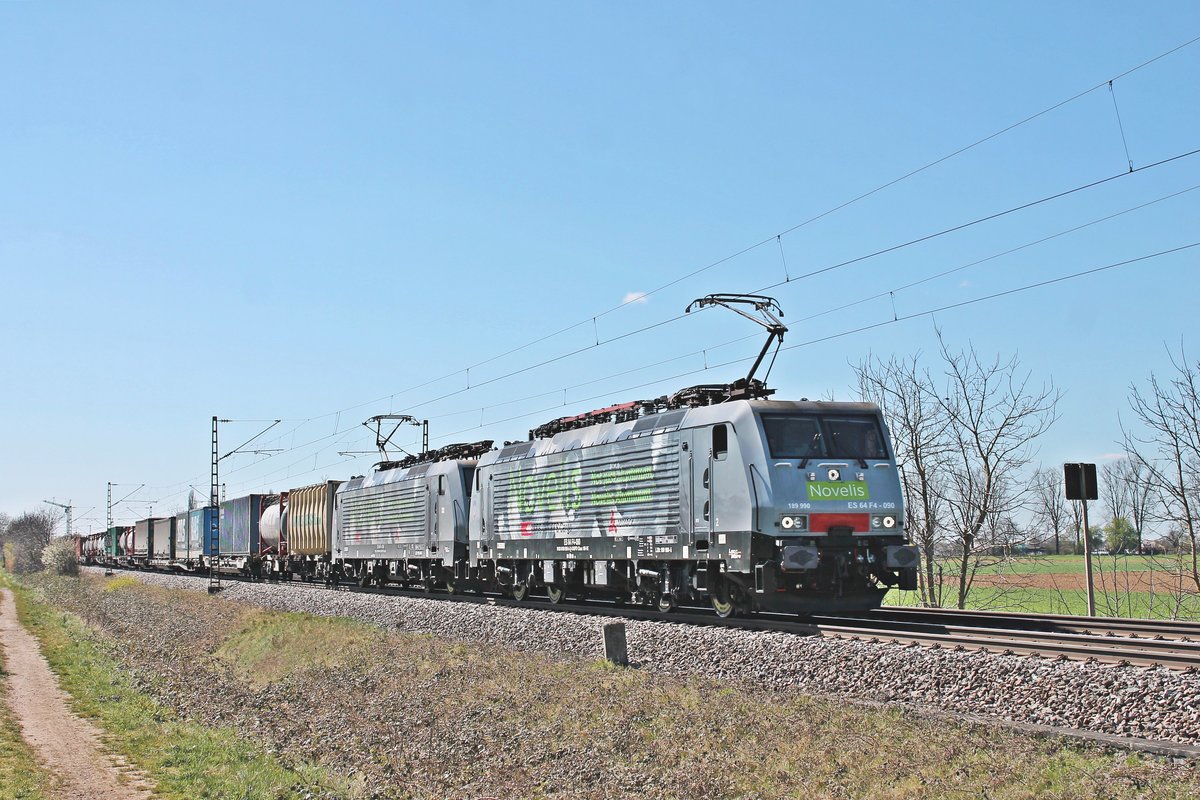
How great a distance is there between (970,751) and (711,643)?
649cm

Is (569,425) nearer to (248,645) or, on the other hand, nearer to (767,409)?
(767,409)

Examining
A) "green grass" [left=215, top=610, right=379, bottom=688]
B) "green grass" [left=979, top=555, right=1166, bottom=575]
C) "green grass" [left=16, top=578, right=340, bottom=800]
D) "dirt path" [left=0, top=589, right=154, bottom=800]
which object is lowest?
"dirt path" [left=0, top=589, right=154, bottom=800]

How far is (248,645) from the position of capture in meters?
25.7

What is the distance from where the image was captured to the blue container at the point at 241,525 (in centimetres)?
5181

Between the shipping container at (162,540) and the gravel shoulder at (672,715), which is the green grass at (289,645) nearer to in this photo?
the gravel shoulder at (672,715)

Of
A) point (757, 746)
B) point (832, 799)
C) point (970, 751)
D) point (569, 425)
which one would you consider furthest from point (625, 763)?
point (569, 425)

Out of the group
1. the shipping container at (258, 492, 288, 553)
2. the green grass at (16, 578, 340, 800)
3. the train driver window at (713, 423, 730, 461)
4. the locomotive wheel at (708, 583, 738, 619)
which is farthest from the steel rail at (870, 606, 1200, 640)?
the shipping container at (258, 492, 288, 553)

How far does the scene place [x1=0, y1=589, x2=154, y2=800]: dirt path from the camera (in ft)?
41.8

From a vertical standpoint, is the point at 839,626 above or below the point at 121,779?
above

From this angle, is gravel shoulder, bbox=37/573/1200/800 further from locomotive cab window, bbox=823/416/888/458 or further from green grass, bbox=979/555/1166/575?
green grass, bbox=979/555/1166/575

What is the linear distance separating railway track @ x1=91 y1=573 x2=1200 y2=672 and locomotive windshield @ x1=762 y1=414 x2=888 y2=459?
265cm

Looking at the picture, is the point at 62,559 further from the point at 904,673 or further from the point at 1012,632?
the point at 904,673

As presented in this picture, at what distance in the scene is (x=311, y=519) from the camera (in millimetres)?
43594

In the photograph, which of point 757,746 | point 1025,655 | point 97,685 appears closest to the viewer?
point 757,746
